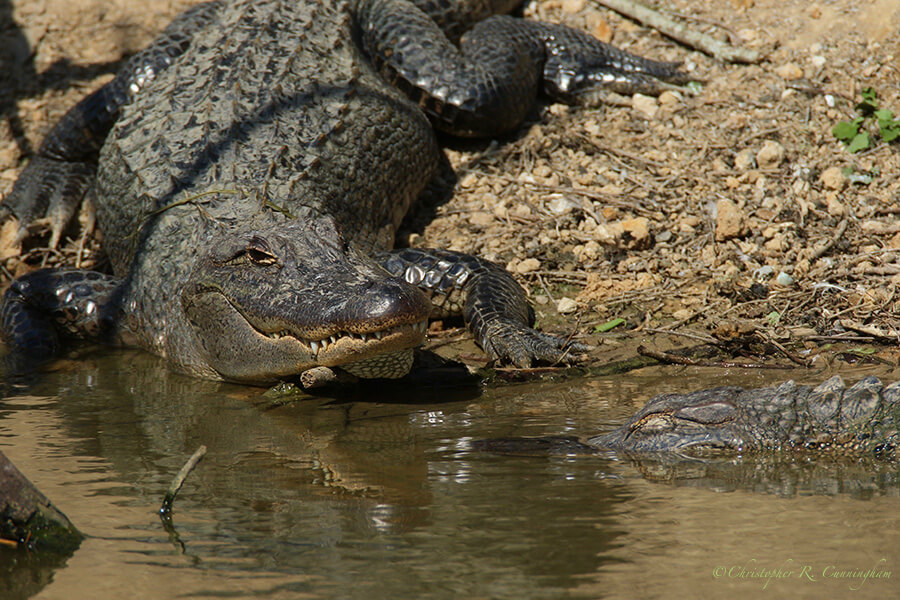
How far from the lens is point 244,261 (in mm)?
3648

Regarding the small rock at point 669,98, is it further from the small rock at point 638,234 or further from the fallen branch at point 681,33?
the small rock at point 638,234

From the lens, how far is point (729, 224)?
14.9 ft

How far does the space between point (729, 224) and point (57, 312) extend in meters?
3.42

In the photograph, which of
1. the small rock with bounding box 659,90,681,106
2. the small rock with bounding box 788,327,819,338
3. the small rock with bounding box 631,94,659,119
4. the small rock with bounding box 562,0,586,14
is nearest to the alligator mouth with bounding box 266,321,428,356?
the small rock with bounding box 788,327,819,338

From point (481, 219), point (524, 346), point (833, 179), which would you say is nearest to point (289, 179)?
point (481, 219)

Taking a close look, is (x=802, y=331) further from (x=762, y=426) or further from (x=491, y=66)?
(x=491, y=66)

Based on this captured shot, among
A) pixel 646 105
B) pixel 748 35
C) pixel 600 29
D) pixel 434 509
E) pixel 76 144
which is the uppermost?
pixel 600 29

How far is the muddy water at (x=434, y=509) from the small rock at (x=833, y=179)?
1687 mm

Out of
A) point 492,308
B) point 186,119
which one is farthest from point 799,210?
point 186,119

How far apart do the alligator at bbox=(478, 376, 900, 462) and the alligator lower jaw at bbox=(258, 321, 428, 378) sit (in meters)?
0.51

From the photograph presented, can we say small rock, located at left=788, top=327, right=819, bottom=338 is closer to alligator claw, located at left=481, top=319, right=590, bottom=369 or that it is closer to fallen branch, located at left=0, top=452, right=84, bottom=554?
alligator claw, located at left=481, top=319, right=590, bottom=369

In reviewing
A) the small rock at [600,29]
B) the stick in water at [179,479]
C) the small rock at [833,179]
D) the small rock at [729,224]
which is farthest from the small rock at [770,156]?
the stick in water at [179,479]

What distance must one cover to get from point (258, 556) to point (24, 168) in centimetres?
457

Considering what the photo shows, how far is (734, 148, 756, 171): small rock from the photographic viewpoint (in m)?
5.02
